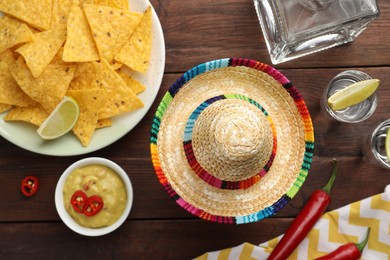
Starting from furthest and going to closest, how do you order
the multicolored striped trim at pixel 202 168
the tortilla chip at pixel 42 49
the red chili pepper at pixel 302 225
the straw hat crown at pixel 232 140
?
the red chili pepper at pixel 302 225, the tortilla chip at pixel 42 49, the multicolored striped trim at pixel 202 168, the straw hat crown at pixel 232 140

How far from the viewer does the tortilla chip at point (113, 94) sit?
1.61 metres

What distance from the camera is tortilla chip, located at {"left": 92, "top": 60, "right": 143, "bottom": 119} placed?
5.29 feet

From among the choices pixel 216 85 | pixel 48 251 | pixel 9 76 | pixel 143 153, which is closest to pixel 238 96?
pixel 216 85

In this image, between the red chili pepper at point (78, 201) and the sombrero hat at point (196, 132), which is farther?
the red chili pepper at point (78, 201)

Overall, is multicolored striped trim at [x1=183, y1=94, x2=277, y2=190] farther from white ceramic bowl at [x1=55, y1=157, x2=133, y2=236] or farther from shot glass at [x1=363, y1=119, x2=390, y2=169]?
shot glass at [x1=363, y1=119, x2=390, y2=169]

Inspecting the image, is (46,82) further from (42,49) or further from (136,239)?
(136,239)

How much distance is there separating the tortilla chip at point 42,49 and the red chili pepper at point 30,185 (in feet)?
1.27

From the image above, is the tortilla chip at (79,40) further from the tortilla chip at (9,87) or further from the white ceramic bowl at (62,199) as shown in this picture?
the white ceramic bowl at (62,199)

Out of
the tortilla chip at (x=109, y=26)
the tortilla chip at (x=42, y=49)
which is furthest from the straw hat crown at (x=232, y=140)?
the tortilla chip at (x=42, y=49)

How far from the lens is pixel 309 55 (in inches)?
69.4

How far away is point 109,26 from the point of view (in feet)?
5.31

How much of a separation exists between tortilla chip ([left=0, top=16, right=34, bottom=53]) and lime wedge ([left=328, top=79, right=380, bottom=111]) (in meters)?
1.04

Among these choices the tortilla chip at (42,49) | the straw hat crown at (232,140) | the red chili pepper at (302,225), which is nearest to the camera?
the straw hat crown at (232,140)

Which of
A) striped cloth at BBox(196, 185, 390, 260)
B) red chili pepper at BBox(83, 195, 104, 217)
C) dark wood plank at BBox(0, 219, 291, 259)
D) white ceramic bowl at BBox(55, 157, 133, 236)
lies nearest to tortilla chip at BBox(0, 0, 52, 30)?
white ceramic bowl at BBox(55, 157, 133, 236)
